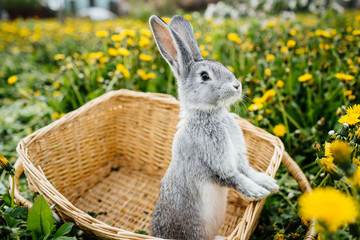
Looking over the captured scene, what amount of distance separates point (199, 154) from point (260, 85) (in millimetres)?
1185

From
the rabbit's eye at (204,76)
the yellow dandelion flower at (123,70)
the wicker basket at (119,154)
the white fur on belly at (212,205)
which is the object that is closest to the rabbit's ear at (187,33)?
the rabbit's eye at (204,76)

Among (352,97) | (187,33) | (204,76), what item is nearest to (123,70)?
(187,33)

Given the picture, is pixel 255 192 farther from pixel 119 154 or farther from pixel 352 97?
pixel 119 154

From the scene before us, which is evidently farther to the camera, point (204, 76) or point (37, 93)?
point (37, 93)

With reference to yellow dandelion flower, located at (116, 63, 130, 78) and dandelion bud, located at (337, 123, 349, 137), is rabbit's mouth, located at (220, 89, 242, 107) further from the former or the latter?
yellow dandelion flower, located at (116, 63, 130, 78)

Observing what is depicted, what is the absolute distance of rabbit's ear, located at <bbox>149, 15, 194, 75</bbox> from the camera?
146cm

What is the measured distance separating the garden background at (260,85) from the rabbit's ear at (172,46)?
18.7 inches

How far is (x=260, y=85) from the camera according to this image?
7.77 feet

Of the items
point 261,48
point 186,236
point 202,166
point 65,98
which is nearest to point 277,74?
point 261,48

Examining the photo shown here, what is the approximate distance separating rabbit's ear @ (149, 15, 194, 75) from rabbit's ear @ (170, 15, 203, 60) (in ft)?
0.42

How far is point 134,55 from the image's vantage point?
2.92m

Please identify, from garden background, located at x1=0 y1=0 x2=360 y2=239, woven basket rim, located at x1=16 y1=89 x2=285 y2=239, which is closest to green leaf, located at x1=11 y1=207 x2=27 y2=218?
garden background, located at x1=0 y1=0 x2=360 y2=239

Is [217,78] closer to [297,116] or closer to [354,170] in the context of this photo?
[354,170]

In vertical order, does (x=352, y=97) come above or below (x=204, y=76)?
below
